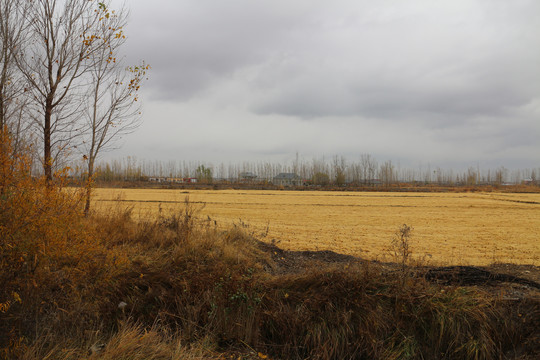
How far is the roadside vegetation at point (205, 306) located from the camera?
5078 mm

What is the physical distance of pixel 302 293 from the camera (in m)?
6.63

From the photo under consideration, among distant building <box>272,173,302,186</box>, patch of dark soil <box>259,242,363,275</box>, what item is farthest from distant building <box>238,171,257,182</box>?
patch of dark soil <box>259,242,363,275</box>

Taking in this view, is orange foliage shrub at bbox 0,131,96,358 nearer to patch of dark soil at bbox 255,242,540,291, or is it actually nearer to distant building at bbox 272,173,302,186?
A: patch of dark soil at bbox 255,242,540,291

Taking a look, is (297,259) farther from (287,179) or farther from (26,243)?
(287,179)

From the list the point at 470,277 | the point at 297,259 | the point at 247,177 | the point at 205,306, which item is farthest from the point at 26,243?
the point at 247,177

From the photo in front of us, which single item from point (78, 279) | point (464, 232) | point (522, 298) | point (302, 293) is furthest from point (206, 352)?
point (464, 232)

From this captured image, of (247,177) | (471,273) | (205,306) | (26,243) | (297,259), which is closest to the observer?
(26,243)

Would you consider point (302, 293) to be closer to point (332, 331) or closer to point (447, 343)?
point (332, 331)

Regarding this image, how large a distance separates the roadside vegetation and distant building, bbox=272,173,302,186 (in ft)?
333

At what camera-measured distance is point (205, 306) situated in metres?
6.52

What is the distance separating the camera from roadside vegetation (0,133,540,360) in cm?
508

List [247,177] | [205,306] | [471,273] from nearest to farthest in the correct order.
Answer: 1. [205,306]
2. [471,273]
3. [247,177]

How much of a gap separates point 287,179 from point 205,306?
356 feet

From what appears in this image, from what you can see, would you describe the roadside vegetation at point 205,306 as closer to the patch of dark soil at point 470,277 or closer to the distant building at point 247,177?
the patch of dark soil at point 470,277
